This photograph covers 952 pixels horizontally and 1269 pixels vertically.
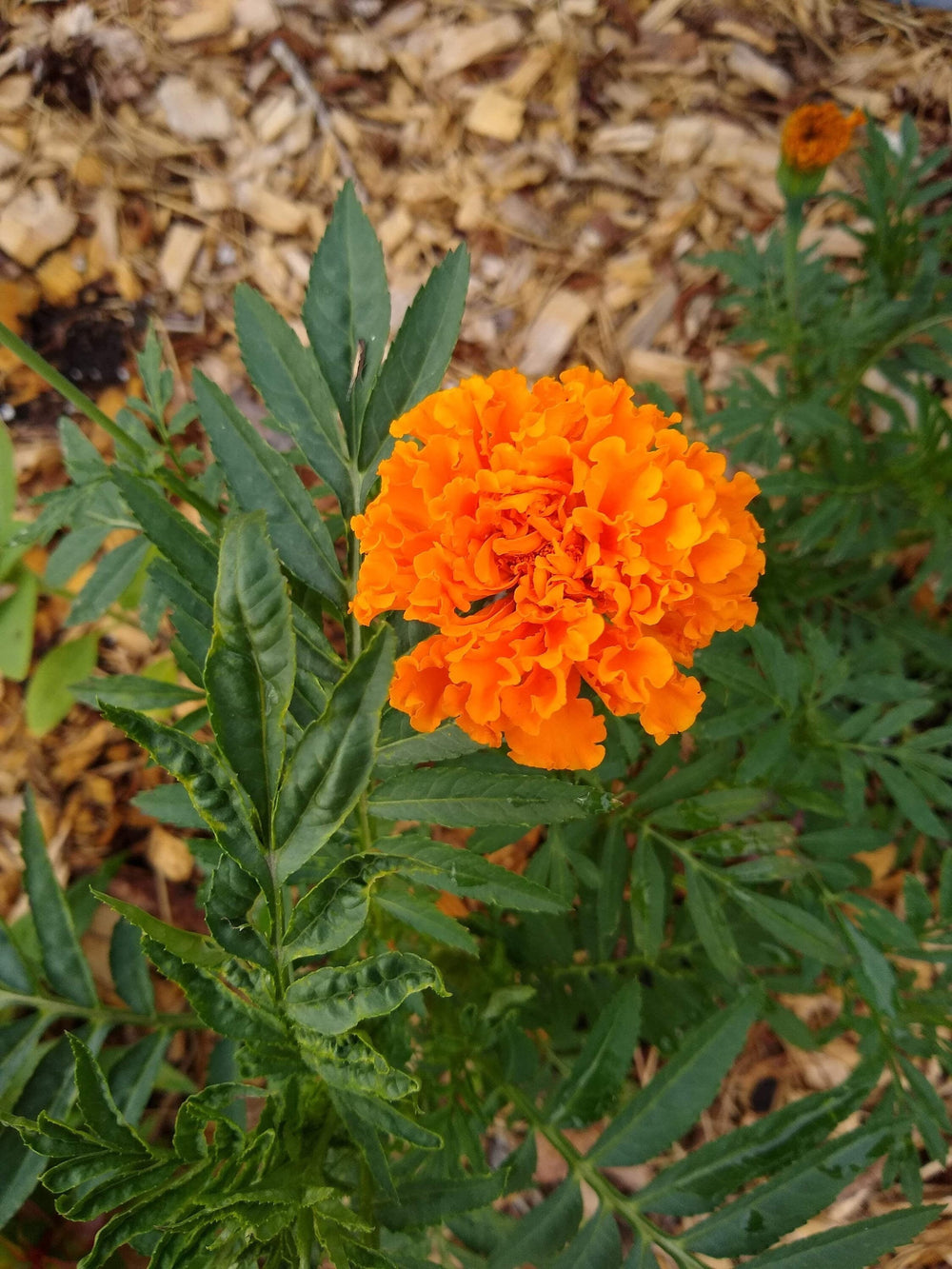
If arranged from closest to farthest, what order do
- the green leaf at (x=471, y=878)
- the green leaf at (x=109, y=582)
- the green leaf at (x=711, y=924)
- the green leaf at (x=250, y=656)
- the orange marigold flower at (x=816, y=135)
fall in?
the green leaf at (x=250, y=656) < the green leaf at (x=471, y=878) < the green leaf at (x=711, y=924) < the green leaf at (x=109, y=582) < the orange marigold flower at (x=816, y=135)

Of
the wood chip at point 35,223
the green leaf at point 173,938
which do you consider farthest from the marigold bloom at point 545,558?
the wood chip at point 35,223

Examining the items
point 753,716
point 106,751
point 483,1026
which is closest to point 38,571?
point 106,751

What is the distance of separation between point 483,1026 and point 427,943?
13 centimetres

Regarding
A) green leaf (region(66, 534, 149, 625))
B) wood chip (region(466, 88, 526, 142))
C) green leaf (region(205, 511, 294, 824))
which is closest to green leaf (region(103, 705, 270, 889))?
green leaf (region(205, 511, 294, 824))

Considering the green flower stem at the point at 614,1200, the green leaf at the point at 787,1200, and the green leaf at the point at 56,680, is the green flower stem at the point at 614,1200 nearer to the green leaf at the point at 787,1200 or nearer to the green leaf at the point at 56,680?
the green leaf at the point at 787,1200

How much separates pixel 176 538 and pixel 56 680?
108 centimetres

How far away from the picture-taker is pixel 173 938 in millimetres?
623

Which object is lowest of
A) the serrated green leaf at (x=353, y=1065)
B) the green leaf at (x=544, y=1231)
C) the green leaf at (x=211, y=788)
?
the green leaf at (x=544, y=1231)

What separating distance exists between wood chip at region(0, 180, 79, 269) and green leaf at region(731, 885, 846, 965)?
6.41 ft

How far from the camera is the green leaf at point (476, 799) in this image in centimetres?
75

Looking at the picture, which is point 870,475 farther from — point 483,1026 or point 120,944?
point 120,944

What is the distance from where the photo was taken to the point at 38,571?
5.83ft

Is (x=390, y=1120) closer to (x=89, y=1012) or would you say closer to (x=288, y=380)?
(x=89, y=1012)

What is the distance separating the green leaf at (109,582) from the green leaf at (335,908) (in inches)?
31.3
